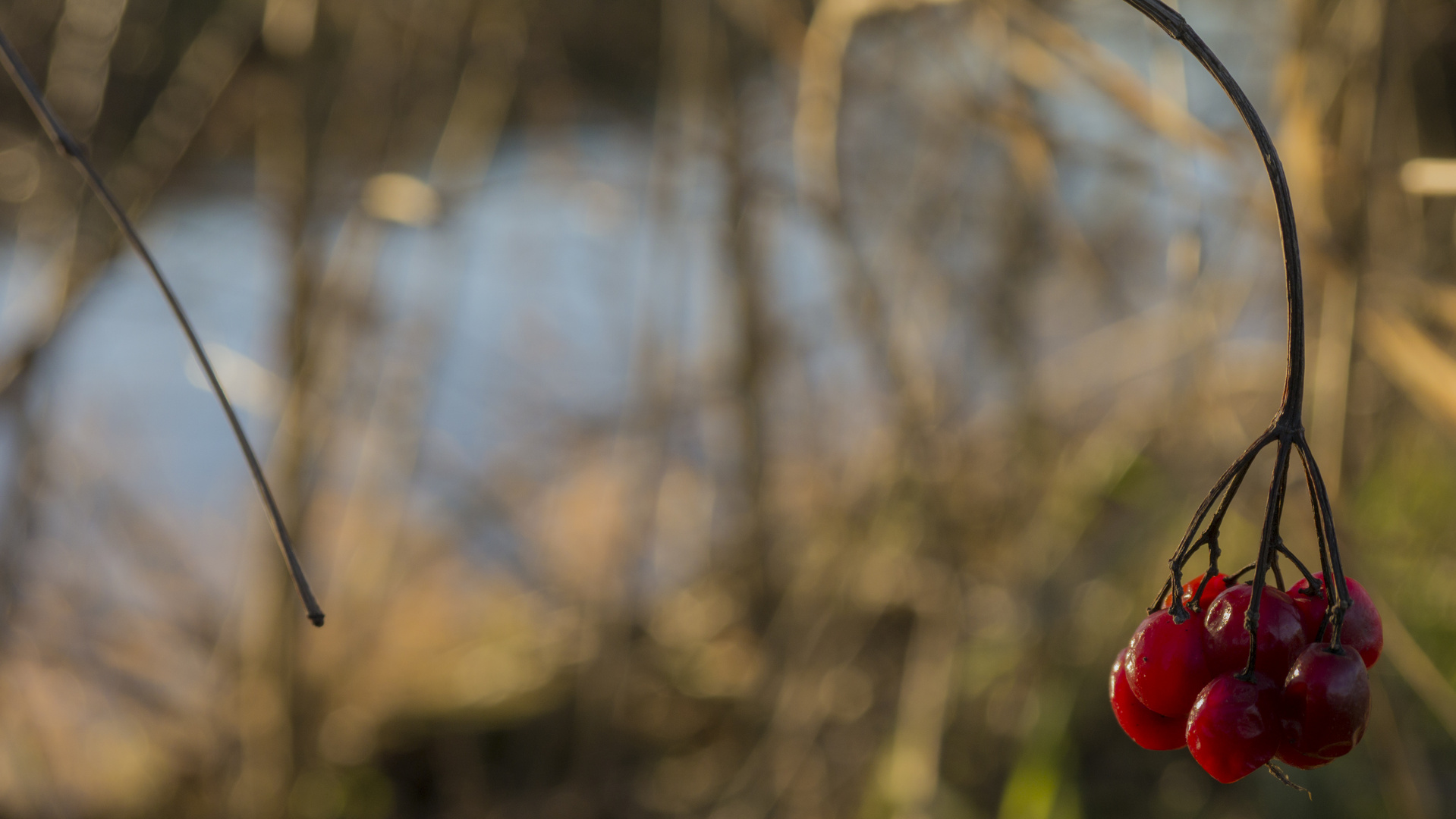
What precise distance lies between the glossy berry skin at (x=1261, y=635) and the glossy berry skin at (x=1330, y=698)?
0.02 m

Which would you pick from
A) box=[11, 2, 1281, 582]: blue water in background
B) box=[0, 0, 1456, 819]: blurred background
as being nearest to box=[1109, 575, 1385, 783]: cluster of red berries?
box=[0, 0, 1456, 819]: blurred background

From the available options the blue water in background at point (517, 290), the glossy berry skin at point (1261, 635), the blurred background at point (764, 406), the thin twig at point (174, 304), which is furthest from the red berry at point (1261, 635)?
the blue water in background at point (517, 290)

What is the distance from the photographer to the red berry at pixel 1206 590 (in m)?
0.37

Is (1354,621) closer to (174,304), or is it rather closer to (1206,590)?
(1206,590)

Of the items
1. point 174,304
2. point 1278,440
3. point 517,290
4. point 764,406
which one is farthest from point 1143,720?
point 517,290

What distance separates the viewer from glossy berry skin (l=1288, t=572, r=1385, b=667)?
347 millimetres

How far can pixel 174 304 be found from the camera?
1.13 feet

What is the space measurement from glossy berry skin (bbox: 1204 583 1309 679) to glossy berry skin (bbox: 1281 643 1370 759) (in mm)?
19

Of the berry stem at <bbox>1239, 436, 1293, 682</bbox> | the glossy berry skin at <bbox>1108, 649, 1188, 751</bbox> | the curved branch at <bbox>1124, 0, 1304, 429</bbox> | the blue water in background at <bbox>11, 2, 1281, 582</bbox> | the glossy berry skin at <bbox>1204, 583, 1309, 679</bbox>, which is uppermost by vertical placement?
the curved branch at <bbox>1124, 0, 1304, 429</bbox>

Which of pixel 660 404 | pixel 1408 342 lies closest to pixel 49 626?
pixel 660 404

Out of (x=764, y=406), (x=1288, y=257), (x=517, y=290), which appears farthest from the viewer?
(x=517, y=290)

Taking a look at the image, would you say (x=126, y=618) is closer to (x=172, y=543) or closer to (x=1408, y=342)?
(x=172, y=543)

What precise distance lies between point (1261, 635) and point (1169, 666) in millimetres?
32

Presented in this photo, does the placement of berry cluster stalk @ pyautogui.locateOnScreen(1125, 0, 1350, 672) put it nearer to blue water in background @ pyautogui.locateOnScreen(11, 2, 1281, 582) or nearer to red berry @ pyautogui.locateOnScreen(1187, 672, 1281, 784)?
red berry @ pyautogui.locateOnScreen(1187, 672, 1281, 784)
